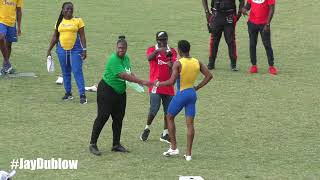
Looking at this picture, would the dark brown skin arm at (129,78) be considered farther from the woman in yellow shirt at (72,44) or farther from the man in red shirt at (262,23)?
the man in red shirt at (262,23)

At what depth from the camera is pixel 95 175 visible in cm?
976

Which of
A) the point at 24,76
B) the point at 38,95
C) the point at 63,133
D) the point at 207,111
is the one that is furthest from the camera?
the point at 24,76

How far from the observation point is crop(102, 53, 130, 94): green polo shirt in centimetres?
1059

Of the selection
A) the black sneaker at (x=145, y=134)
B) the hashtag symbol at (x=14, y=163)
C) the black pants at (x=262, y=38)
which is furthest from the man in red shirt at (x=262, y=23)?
the hashtag symbol at (x=14, y=163)

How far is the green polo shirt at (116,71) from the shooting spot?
1059cm

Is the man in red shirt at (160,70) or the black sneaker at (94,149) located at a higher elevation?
the man in red shirt at (160,70)

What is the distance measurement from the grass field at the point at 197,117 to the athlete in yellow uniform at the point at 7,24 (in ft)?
1.73

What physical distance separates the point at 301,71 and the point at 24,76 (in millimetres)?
6210

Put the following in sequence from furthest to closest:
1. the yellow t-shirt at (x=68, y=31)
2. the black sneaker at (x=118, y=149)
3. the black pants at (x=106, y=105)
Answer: the yellow t-shirt at (x=68, y=31) < the black sneaker at (x=118, y=149) < the black pants at (x=106, y=105)

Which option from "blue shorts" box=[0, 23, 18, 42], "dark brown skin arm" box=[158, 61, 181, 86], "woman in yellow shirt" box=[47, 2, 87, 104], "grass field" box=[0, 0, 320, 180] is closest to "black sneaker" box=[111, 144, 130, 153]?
"grass field" box=[0, 0, 320, 180]

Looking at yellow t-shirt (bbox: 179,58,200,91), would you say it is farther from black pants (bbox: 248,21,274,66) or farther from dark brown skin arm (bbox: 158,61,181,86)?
black pants (bbox: 248,21,274,66)

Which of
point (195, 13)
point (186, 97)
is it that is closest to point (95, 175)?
point (186, 97)

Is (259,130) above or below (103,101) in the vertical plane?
below

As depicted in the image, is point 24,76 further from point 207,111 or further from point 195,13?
point 195,13
